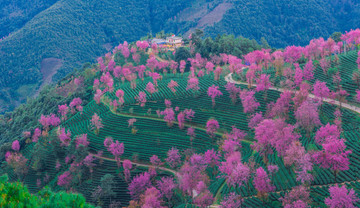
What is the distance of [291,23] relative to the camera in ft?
424

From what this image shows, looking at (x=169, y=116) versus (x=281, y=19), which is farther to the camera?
(x=281, y=19)

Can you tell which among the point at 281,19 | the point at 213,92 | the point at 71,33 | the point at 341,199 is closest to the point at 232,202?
the point at 341,199

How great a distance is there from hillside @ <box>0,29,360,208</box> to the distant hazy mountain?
186 ft

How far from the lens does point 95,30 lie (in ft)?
512

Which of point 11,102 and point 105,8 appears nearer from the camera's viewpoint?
point 11,102

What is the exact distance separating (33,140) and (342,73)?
56.6m

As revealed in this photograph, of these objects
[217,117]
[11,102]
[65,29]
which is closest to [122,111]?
[217,117]

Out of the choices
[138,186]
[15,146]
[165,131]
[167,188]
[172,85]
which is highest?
[172,85]

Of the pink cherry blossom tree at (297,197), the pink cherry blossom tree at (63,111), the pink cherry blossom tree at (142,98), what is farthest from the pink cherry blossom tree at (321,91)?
the pink cherry blossom tree at (63,111)

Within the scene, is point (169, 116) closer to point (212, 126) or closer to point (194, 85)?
point (212, 126)

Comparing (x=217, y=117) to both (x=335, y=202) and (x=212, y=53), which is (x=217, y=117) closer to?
(x=335, y=202)

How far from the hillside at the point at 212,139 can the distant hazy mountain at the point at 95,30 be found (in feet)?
186

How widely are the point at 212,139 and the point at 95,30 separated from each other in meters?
125

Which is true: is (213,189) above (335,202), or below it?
above
